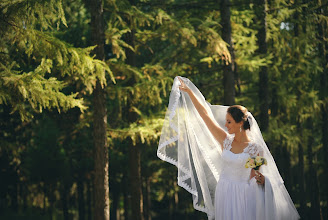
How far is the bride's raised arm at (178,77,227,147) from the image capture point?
5914 mm

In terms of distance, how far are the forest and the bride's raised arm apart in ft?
9.21

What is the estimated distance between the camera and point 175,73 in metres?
12.2

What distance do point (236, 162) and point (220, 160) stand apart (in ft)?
2.03

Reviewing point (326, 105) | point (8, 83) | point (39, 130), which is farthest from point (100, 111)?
point (39, 130)

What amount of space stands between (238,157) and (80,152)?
15.8 m

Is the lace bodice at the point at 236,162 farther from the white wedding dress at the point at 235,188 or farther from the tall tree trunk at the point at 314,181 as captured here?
the tall tree trunk at the point at 314,181

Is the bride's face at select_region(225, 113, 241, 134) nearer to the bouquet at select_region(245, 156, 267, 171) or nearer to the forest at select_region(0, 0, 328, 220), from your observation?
the bouquet at select_region(245, 156, 267, 171)

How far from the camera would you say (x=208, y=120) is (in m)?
6.09

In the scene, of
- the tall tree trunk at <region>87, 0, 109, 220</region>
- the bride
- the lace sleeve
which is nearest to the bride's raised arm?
the bride

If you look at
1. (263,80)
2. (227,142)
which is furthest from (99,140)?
(263,80)

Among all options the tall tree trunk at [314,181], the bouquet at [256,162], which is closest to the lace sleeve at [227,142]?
the bouquet at [256,162]

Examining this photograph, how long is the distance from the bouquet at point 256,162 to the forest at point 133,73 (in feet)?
13.0

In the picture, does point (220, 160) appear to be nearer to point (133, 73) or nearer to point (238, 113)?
point (238, 113)

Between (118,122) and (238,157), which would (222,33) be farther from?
(238,157)
